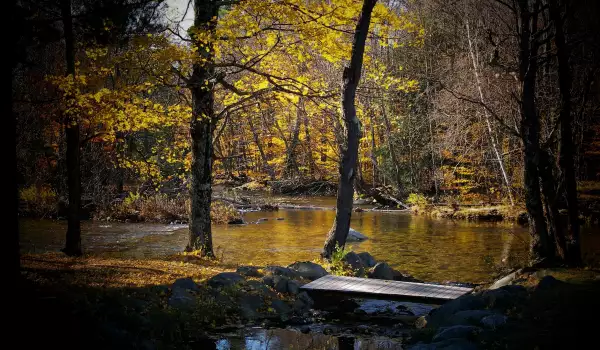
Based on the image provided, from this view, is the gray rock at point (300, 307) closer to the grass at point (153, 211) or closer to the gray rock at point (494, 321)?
the gray rock at point (494, 321)

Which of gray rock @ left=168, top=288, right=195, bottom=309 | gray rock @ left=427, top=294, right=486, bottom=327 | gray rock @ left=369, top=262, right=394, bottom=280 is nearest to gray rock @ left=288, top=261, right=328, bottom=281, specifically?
gray rock @ left=369, top=262, right=394, bottom=280

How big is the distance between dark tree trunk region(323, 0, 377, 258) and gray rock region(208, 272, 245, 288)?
144 inches

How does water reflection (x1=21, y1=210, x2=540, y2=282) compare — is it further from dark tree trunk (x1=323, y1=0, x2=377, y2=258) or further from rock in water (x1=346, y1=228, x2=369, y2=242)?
dark tree trunk (x1=323, y1=0, x2=377, y2=258)

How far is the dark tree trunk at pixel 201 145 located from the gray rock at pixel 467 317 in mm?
6971

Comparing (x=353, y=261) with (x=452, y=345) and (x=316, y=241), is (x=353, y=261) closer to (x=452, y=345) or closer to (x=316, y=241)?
(x=316, y=241)

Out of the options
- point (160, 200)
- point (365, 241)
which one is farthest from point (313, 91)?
point (160, 200)

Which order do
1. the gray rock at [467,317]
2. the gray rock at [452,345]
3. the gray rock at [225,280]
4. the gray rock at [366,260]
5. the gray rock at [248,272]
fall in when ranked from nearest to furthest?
the gray rock at [452,345], the gray rock at [467,317], the gray rock at [225,280], the gray rock at [248,272], the gray rock at [366,260]

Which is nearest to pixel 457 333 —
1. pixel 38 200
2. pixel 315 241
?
pixel 315 241

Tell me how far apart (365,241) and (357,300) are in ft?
25.8

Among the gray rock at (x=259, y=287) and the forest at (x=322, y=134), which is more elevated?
the forest at (x=322, y=134)

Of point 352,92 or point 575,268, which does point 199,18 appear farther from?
point 575,268

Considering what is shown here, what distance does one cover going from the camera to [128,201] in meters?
21.9

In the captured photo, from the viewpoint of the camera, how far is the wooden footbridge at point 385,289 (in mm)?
8773

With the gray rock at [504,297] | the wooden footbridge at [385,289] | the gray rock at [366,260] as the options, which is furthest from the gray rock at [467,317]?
the gray rock at [366,260]
